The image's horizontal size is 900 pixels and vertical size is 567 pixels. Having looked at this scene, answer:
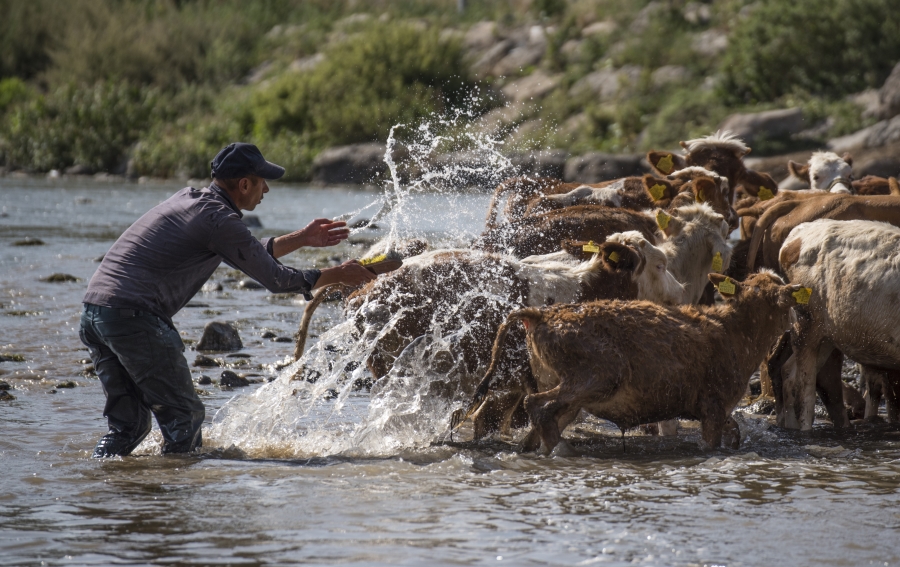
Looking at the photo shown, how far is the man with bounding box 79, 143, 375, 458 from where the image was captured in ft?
22.4

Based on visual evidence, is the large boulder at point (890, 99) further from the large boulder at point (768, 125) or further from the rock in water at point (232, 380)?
the rock in water at point (232, 380)

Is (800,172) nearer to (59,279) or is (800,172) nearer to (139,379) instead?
(139,379)

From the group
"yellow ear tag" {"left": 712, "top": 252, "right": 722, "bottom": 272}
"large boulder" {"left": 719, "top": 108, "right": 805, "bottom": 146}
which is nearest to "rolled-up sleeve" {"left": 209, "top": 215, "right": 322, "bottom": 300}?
"yellow ear tag" {"left": 712, "top": 252, "right": 722, "bottom": 272}

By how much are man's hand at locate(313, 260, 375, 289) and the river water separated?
43.5 inches

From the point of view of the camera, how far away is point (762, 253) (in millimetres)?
9578

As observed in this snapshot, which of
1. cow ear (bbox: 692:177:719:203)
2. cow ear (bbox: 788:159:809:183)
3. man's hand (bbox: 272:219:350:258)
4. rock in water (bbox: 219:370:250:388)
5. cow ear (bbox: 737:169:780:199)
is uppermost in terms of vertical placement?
cow ear (bbox: 788:159:809:183)

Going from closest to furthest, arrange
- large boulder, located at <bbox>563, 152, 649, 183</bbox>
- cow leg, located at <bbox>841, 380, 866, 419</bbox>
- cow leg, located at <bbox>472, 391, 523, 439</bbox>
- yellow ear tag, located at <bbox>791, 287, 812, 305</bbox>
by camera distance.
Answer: yellow ear tag, located at <bbox>791, 287, 812, 305</bbox> < cow leg, located at <bbox>472, 391, 523, 439</bbox> < cow leg, located at <bbox>841, 380, 866, 419</bbox> < large boulder, located at <bbox>563, 152, 649, 183</bbox>

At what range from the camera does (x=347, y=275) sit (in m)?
6.98

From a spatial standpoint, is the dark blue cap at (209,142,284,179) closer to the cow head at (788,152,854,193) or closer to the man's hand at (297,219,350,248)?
the man's hand at (297,219,350,248)

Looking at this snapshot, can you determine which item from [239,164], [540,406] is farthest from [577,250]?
[239,164]

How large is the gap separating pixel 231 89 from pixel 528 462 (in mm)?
38604

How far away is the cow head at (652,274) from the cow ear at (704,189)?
177cm

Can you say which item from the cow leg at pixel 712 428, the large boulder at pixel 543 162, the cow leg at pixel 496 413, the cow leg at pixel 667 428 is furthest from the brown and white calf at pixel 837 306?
the large boulder at pixel 543 162

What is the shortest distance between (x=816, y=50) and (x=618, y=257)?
1014 inches
